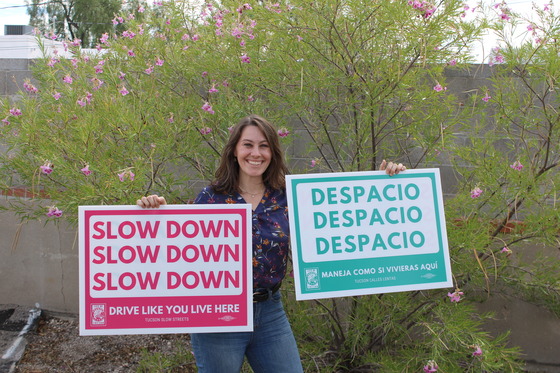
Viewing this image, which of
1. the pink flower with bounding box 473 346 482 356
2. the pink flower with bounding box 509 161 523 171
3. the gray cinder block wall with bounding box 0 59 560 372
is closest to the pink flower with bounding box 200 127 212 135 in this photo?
the pink flower with bounding box 509 161 523 171

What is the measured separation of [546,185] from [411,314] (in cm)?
103

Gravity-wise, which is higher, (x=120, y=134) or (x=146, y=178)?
(x=120, y=134)

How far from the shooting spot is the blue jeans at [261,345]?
245cm

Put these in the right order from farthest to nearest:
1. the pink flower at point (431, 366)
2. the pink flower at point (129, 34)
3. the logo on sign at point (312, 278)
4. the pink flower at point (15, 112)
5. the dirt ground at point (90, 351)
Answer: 1. the dirt ground at point (90, 351)
2. the pink flower at point (129, 34)
3. the pink flower at point (15, 112)
4. the pink flower at point (431, 366)
5. the logo on sign at point (312, 278)

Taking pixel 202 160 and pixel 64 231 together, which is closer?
pixel 202 160

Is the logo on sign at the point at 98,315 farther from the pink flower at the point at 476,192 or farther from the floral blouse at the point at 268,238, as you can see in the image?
the pink flower at the point at 476,192

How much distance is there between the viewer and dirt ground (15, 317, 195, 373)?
4.23 m

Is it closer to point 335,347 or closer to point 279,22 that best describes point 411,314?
point 335,347

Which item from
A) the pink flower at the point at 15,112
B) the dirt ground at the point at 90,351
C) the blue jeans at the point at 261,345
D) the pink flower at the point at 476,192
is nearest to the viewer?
the blue jeans at the point at 261,345

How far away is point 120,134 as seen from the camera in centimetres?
314

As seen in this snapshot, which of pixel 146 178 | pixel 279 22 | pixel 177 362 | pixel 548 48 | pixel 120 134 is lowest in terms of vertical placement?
pixel 177 362

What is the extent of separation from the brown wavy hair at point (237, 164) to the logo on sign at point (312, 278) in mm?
396

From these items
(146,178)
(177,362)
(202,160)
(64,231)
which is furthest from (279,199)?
(64,231)

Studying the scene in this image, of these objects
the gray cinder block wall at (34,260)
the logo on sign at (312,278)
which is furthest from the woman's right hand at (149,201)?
the gray cinder block wall at (34,260)
